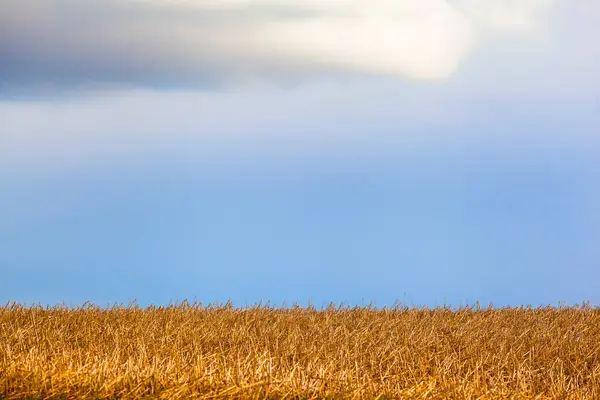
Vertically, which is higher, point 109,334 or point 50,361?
point 109,334

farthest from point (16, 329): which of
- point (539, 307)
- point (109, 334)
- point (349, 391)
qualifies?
point (539, 307)

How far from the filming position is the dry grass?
661 centimetres

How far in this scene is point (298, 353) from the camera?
9016 millimetres

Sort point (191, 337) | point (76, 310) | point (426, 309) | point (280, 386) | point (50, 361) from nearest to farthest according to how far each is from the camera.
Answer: point (280, 386) < point (50, 361) < point (191, 337) < point (76, 310) < point (426, 309)

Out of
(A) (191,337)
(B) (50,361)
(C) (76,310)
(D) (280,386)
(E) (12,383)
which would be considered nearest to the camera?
(D) (280,386)

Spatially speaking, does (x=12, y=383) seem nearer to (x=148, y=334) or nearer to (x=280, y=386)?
(x=280, y=386)

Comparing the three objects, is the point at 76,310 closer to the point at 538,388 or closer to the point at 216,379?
the point at 216,379

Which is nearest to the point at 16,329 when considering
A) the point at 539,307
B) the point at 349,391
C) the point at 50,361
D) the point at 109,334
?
the point at 109,334

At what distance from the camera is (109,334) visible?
1028cm

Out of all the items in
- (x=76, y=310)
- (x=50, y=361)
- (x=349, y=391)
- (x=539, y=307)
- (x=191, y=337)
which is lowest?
(x=349, y=391)

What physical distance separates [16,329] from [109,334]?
4.81ft

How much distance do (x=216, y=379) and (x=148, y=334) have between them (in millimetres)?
3795

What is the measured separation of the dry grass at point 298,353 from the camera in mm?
6613

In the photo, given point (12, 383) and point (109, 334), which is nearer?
point (12, 383)
